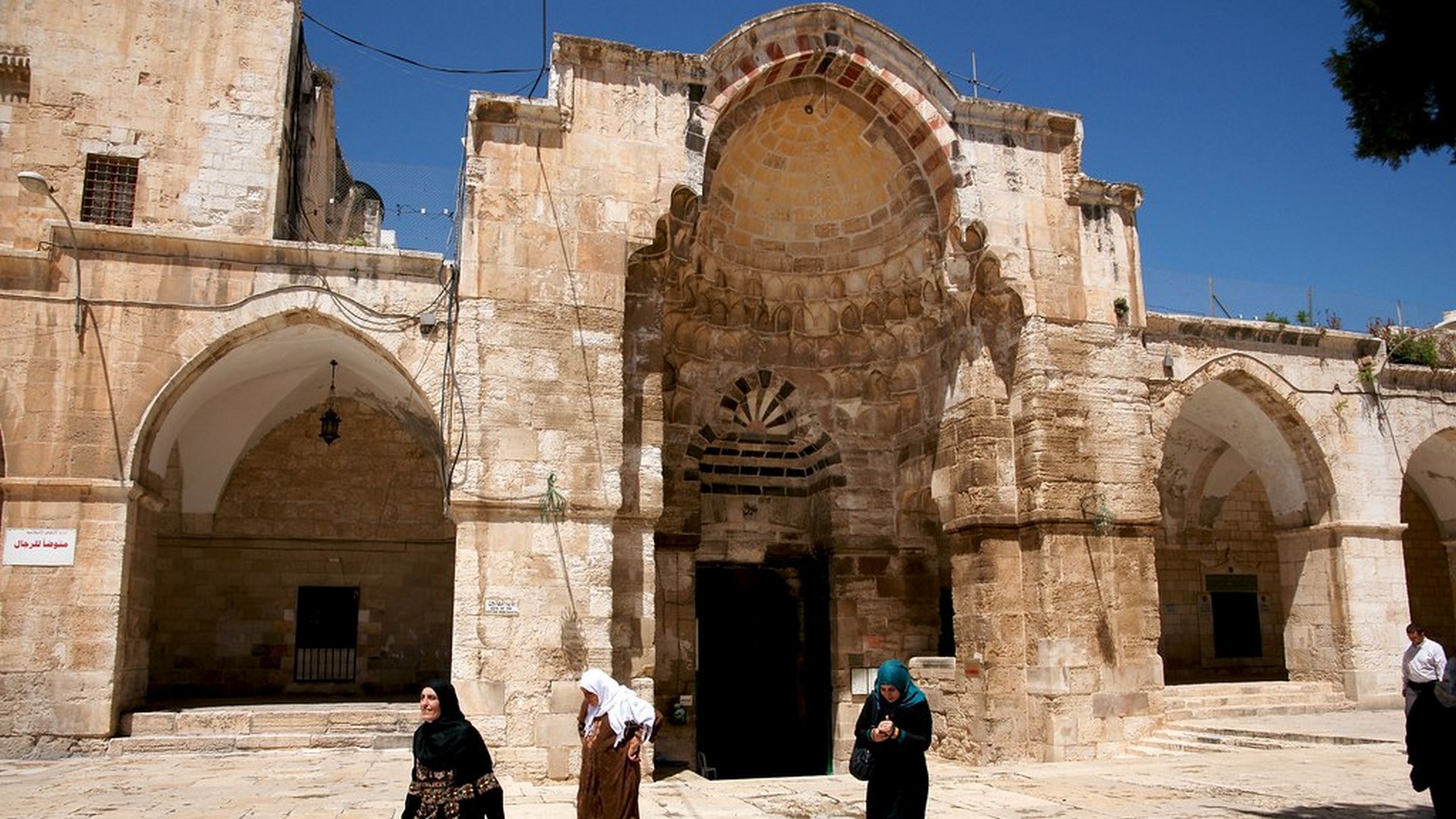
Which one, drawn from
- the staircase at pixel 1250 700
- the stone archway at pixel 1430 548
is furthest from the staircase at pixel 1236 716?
the stone archway at pixel 1430 548

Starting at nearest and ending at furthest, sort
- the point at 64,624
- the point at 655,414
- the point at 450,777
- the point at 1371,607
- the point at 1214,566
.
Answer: the point at 450,777 → the point at 64,624 → the point at 655,414 → the point at 1371,607 → the point at 1214,566

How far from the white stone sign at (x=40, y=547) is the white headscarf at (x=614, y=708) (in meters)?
6.13

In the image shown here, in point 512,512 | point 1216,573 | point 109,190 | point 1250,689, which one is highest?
point 109,190

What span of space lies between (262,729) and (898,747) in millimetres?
7352

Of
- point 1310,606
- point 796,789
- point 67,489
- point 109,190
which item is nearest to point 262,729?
point 67,489

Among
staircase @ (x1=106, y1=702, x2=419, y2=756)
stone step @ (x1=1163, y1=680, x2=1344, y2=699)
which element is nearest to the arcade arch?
stone step @ (x1=1163, y1=680, x2=1344, y2=699)

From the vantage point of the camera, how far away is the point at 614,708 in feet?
17.3

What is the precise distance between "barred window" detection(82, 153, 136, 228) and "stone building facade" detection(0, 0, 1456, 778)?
6cm

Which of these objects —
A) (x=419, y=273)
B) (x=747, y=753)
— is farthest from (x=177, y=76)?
(x=747, y=753)

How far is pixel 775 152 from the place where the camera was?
39.7 feet

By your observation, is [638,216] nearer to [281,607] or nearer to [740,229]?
[740,229]

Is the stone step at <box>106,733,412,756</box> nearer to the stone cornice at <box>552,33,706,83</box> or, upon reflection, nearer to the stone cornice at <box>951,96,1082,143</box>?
the stone cornice at <box>552,33,706,83</box>

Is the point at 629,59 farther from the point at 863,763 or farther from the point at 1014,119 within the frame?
the point at 863,763

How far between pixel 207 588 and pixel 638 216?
7.19m
